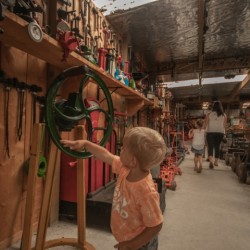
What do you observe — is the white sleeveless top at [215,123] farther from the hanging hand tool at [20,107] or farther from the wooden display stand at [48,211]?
the hanging hand tool at [20,107]

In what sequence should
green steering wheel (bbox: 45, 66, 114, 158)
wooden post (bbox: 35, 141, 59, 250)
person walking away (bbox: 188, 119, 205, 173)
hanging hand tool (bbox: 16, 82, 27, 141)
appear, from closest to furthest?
green steering wheel (bbox: 45, 66, 114, 158) → wooden post (bbox: 35, 141, 59, 250) → hanging hand tool (bbox: 16, 82, 27, 141) → person walking away (bbox: 188, 119, 205, 173)

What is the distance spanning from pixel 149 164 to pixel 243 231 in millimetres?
1775

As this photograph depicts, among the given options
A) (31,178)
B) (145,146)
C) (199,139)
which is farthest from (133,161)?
(199,139)

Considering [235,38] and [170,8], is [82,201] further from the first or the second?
[235,38]

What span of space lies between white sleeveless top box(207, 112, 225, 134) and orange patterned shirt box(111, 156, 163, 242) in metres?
4.47

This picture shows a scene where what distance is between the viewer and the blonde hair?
108 centimetres

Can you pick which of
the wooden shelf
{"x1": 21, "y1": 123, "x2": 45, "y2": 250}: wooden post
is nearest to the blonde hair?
{"x1": 21, "y1": 123, "x2": 45, "y2": 250}: wooden post

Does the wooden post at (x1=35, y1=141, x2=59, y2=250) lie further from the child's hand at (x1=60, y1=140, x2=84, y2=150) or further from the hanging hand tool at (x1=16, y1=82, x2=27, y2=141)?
the hanging hand tool at (x1=16, y1=82, x2=27, y2=141)

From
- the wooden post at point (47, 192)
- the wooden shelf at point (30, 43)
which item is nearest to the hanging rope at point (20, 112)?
the wooden shelf at point (30, 43)

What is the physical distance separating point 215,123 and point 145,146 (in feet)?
15.0

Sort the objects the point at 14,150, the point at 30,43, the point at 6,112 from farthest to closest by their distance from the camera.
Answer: the point at 14,150
the point at 6,112
the point at 30,43

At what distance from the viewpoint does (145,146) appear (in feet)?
3.54

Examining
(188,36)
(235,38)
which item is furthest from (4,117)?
(235,38)

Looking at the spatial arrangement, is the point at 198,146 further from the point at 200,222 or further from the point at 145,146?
the point at 145,146
